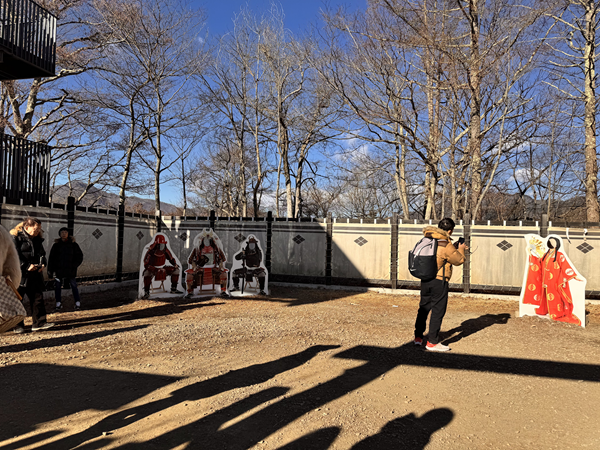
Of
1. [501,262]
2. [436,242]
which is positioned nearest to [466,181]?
[501,262]

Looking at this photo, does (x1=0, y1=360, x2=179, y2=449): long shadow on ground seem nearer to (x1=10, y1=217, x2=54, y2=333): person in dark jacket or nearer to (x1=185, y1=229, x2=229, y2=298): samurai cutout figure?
(x1=10, y1=217, x2=54, y2=333): person in dark jacket

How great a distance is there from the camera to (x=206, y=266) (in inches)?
400

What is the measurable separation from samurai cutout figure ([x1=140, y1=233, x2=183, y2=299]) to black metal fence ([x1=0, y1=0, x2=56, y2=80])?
16.1 ft

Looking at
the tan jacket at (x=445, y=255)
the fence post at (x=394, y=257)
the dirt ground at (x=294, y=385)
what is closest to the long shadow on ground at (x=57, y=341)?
the dirt ground at (x=294, y=385)

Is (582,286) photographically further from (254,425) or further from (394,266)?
(254,425)

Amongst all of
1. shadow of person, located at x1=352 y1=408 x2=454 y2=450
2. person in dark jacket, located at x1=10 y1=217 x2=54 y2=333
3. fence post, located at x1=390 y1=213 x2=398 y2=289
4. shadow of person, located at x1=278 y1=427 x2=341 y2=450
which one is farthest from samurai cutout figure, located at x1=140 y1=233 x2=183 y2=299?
shadow of person, located at x1=352 y1=408 x2=454 y2=450

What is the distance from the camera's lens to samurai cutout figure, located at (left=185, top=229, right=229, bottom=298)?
391 inches

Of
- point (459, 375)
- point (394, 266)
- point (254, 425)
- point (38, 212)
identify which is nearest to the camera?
point (254, 425)

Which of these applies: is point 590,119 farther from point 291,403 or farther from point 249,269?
point 291,403

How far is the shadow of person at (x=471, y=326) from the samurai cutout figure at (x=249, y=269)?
502 cm

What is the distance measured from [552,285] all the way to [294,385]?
595 centimetres

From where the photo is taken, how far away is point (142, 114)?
18.3m

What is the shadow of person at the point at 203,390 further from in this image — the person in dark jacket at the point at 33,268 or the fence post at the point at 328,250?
the fence post at the point at 328,250

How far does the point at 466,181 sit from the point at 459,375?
10.5 metres
